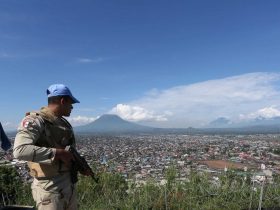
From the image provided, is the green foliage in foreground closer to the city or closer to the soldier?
the city

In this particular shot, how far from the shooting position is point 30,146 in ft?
8.80

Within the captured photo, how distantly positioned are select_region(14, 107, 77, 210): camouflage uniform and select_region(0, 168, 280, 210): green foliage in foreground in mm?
2191

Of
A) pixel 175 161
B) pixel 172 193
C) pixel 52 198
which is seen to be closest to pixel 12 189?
pixel 172 193

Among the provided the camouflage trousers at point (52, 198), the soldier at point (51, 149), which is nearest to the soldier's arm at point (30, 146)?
the soldier at point (51, 149)

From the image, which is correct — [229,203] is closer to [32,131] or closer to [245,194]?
[245,194]

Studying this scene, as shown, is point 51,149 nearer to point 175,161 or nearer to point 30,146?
point 30,146

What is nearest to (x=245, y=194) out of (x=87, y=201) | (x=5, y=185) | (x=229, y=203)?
(x=229, y=203)

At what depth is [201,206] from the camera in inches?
202

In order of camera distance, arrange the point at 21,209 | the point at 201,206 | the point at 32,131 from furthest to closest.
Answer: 1. the point at 201,206
2. the point at 21,209
3. the point at 32,131

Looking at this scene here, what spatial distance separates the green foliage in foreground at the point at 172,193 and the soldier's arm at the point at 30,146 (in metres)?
2.48

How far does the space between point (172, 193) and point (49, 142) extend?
9.23ft

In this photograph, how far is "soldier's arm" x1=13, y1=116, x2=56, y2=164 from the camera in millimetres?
2676

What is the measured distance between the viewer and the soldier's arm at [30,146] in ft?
8.78

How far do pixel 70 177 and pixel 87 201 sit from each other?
8.07 ft
